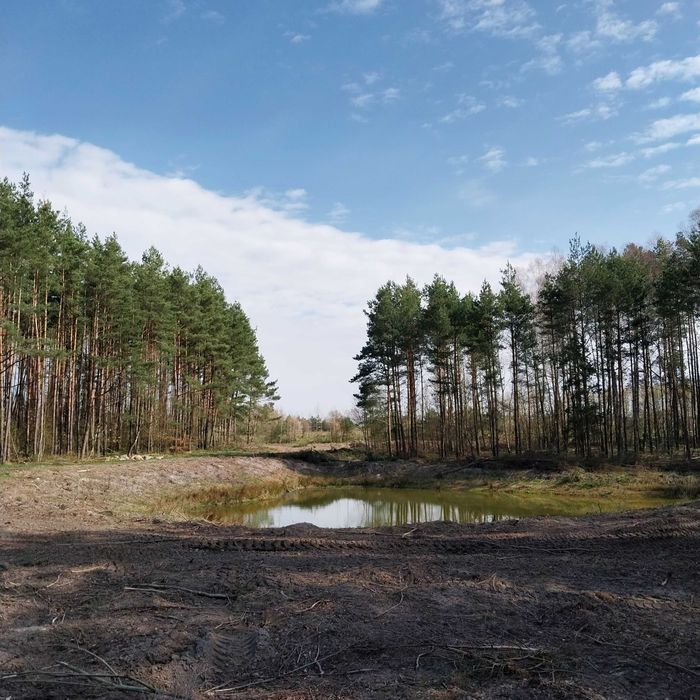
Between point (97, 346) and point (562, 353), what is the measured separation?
2686 cm

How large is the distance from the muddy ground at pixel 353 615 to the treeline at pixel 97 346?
16135 millimetres

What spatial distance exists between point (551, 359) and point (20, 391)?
97.5 ft

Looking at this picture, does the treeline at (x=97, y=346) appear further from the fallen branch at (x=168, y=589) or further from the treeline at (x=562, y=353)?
the fallen branch at (x=168, y=589)

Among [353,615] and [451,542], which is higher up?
[353,615]

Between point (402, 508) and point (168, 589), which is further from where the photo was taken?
point (402, 508)

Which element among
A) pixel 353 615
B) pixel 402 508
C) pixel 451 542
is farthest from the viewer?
pixel 402 508

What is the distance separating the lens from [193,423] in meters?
41.7

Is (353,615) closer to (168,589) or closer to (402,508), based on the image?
(168,589)

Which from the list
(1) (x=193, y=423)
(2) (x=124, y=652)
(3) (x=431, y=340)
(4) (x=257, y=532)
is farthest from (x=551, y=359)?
(2) (x=124, y=652)

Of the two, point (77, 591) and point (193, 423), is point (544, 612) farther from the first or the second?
point (193, 423)

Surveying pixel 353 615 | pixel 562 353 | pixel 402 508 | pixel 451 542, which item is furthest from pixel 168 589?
pixel 562 353

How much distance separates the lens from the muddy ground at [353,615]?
150 inches

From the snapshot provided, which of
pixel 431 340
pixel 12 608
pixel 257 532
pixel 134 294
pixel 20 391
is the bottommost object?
pixel 257 532

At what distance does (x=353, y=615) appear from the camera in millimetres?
5234
